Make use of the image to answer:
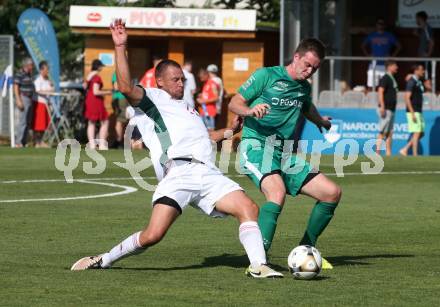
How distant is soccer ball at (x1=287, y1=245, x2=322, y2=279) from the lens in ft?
34.1

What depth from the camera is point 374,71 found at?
32.0m

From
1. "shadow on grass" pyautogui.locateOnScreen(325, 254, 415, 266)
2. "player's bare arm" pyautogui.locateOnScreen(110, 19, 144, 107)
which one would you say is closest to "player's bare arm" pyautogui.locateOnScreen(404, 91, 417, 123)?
"shadow on grass" pyautogui.locateOnScreen(325, 254, 415, 266)

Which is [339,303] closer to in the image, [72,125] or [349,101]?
[349,101]

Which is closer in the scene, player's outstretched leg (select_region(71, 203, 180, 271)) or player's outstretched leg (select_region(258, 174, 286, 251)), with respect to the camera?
player's outstretched leg (select_region(71, 203, 180, 271))

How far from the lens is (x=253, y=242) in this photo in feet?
34.4

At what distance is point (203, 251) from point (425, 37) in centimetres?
2102

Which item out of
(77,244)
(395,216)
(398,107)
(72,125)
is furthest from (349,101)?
(77,244)

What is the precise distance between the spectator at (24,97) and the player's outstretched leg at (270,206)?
67.2ft

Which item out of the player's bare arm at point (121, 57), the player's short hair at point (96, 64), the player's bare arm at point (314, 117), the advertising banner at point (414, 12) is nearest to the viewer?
the player's bare arm at point (121, 57)

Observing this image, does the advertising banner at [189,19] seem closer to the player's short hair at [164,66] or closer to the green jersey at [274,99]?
the green jersey at [274,99]

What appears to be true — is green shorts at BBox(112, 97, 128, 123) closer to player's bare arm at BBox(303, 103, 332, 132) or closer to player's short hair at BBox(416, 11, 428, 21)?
player's short hair at BBox(416, 11, 428, 21)

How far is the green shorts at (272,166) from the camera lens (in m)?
11.5

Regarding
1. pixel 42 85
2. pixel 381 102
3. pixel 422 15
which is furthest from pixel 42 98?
pixel 422 15

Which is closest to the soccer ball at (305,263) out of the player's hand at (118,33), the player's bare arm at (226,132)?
the player's bare arm at (226,132)
